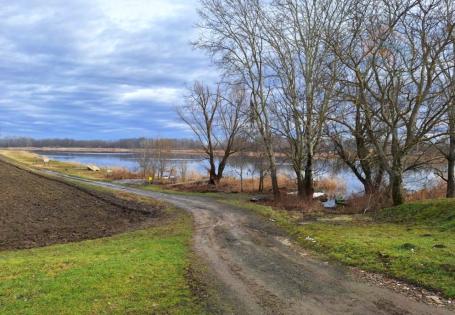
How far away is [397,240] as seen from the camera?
35.2 ft

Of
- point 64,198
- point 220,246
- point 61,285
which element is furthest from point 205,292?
point 64,198

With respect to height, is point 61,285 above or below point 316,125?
below

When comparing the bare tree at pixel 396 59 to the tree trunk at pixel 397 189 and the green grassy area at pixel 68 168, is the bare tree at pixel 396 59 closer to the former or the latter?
the tree trunk at pixel 397 189

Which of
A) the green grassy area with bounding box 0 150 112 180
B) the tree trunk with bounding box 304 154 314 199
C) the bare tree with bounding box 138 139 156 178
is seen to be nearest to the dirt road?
the tree trunk with bounding box 304 154 314 199

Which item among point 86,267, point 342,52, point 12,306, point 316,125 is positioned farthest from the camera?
point 316,125

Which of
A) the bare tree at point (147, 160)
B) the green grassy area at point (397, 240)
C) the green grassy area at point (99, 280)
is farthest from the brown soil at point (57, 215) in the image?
the bare tree at point (147, 160)

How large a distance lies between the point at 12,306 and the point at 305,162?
2007 centimetres

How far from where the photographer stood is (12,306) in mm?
6652

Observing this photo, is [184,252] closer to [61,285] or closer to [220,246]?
[220,246]

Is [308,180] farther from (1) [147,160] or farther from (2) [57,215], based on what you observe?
(1) [147,160]

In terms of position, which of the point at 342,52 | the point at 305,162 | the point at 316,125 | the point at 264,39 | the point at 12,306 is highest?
the point at 264,39

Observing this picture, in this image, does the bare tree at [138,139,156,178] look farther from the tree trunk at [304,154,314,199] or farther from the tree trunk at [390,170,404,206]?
the tree trunk at [390,170,404,206]

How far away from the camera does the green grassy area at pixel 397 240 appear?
26.3 ft

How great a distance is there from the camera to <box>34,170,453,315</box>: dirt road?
6.50 meters
